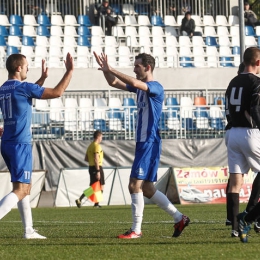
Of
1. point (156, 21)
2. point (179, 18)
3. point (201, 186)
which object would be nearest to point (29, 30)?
point (156, 21)

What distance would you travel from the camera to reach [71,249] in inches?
392

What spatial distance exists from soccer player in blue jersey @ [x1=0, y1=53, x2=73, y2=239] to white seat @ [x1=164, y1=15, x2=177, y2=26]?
91.8ft

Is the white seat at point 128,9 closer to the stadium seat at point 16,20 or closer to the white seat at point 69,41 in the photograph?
the white seat at point 69,41

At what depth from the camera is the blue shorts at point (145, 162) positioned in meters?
11.6

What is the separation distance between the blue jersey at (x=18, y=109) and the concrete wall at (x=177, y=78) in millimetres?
22618

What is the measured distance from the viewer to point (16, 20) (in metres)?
36.8

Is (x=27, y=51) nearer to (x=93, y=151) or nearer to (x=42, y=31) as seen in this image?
(x=42, y=31)

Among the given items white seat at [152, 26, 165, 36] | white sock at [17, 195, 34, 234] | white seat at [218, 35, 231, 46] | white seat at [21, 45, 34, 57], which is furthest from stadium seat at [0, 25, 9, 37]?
white sock at [17, 195, 34, 234]

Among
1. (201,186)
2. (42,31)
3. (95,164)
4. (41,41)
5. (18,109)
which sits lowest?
(201,186)

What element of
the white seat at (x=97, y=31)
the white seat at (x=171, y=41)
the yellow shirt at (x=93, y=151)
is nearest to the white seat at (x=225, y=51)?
the white seat at (x=171, y=41)

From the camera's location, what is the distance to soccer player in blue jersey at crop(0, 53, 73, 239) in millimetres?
11023

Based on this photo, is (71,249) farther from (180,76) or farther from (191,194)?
(180,76)

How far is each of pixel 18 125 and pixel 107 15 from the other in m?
26.2

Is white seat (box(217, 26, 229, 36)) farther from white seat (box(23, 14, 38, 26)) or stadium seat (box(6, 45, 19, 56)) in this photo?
stadium seat (box(6, 45, 19, 56))
